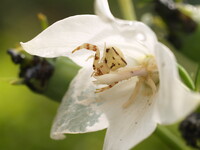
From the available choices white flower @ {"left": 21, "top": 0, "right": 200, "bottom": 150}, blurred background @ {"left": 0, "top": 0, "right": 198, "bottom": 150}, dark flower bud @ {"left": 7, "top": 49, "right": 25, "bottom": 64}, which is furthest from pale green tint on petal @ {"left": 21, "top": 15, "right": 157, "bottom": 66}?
blurred background @ {"left": 0, "top": 0, "right": 198, "bottom": 150}

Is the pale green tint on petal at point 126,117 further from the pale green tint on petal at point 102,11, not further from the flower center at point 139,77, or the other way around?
the pale green tint on petal at point 102,11

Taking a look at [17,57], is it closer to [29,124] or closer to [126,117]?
[126,117]

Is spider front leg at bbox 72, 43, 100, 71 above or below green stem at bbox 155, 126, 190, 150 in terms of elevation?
above

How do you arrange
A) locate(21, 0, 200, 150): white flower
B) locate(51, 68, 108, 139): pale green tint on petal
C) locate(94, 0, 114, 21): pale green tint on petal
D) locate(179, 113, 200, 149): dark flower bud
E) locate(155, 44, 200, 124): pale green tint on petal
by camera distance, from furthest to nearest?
locate(179, 113, 200, 149): dark flower bud < locate(51, 68, 108, 139): pale green tint on petal < locate(21, 0, 200, 150): white flower < locate(94, 0, 114, 21): pale green tint on petal < locate(155, 44, 200, 124): pale green tint on petal

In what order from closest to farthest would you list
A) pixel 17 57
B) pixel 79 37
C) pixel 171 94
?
pixel 171 94
pixel 79 37
pixel 17 57

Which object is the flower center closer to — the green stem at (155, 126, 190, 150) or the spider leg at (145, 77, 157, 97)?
the spider leg at (145, 77, 157, 97)

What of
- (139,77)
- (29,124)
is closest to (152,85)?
(139,77)

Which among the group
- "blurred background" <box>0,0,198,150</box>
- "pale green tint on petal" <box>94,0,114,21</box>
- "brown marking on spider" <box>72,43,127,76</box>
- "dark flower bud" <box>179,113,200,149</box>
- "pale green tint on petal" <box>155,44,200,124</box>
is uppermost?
"pale green tint on petal" <box>94,0,114,21</box>

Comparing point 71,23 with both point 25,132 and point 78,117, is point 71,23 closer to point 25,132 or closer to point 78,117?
point 78,117
